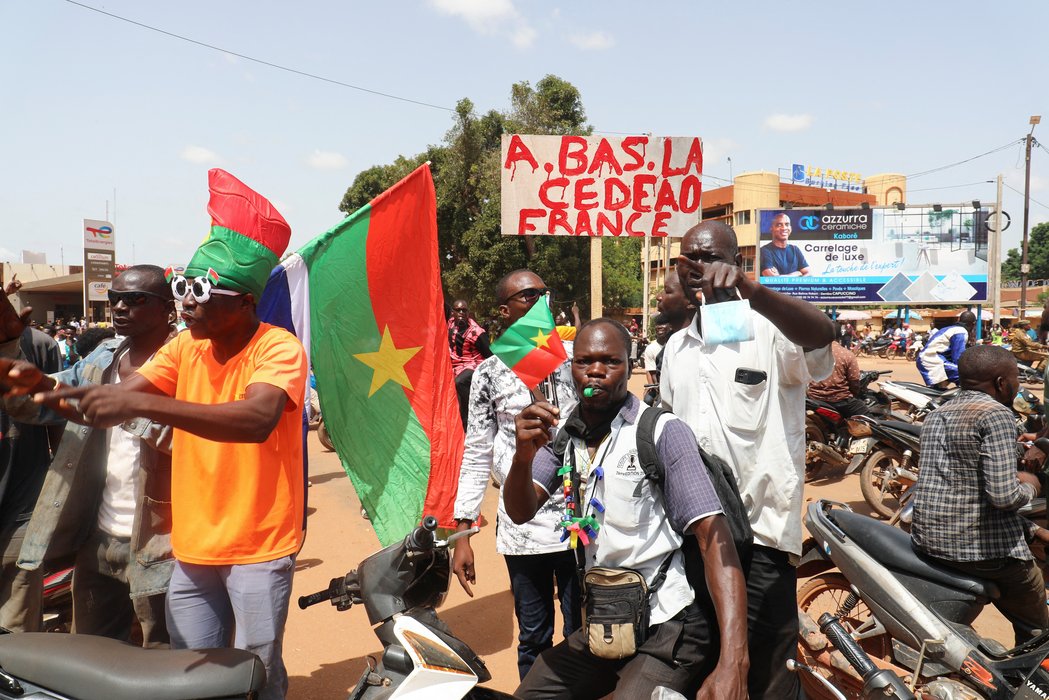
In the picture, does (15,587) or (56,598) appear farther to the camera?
(56,598)

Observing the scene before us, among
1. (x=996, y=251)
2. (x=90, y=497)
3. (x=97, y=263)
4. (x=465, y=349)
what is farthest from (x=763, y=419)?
(x=996, y=251)

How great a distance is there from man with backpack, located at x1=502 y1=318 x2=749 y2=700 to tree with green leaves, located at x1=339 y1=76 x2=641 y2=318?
1999cm

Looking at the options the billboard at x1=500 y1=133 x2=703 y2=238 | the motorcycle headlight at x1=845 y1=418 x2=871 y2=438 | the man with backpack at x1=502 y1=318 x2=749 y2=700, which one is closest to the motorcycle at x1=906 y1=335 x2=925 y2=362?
the motorcycle headlight at x1=845 y1=418 x2=871 y2=438

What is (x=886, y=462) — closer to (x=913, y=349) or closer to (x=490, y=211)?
(x=490, y=211)

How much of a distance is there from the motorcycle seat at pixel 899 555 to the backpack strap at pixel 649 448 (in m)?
1.56

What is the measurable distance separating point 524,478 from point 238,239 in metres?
1.15

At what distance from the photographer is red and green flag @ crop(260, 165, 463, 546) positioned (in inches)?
127

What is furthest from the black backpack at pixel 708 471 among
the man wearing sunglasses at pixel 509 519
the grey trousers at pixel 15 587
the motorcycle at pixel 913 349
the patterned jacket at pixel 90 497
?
the motorcycle at pixel 913 349

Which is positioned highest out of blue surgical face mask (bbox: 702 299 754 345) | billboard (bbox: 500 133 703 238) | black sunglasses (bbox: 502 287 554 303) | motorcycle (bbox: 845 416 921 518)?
billboard (bbox: 500 133 703 238)

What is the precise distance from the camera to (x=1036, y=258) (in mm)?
72312

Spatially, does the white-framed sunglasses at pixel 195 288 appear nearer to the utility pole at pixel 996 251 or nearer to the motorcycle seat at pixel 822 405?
the motorcycle seat at pixel 822 405

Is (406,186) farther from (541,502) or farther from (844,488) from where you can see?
(844,488)

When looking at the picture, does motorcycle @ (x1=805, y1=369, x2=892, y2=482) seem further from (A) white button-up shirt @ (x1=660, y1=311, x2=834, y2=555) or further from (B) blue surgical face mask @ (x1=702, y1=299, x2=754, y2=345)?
(B) blue surgical face mask @ (x1=702, y1=299, x2=754, y2=345)

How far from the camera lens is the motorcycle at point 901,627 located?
2.67 m
